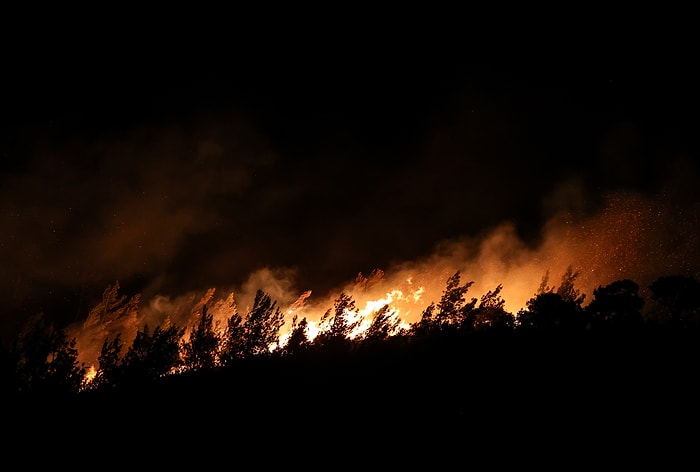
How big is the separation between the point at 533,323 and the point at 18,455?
76.6 feet

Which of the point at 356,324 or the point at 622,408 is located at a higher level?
the point at 356,324

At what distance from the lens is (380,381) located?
50.1 ft

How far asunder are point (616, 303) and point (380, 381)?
63.2ft

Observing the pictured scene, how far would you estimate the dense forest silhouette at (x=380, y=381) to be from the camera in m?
12.2

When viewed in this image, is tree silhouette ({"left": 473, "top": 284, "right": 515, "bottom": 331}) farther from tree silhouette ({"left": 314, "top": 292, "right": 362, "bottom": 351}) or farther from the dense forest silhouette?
tree silhouette ({"left": 314, "top": 292, "right": 362, "bottom": 351})

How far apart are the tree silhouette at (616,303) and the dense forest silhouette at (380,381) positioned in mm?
3086

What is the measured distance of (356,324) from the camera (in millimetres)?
22703

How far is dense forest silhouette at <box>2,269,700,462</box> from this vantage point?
12.2 m

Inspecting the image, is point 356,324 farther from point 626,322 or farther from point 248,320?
point 626,322

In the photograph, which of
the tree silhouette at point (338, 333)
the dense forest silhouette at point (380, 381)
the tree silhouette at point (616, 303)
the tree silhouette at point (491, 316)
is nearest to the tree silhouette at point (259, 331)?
the dense forest silhouette at point (380, 381)

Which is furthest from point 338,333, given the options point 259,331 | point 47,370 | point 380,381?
point 47,370

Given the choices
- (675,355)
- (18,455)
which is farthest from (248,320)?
(675,355)

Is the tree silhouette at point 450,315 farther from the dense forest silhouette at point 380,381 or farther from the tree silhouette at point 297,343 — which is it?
the tree silhouette at point 297,343

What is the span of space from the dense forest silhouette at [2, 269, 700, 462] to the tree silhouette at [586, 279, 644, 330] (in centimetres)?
309
